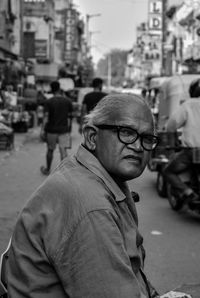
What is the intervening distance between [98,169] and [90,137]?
0.14 meters

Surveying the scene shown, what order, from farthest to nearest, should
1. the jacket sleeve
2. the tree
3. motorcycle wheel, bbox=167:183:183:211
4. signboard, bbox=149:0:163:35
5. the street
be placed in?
the tree → signboard, bbox=149:0:163:35 → motorcycle wheel, bbox=167:183:183:211 → the street → the jacket sleeve

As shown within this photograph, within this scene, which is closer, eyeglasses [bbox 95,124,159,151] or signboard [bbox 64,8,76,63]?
eyeglasses [bbox 95,124,159,151]

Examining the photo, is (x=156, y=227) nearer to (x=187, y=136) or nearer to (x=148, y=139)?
(x=187, y=136)

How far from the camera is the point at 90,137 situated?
8.05 ft

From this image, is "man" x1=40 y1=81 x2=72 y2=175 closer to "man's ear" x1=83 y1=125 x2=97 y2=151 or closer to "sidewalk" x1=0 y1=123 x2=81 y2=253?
"sidewalk" x1=0 y1=123 x2=81 y2=253

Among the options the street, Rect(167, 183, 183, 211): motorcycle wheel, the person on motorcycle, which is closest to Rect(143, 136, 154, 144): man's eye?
the street

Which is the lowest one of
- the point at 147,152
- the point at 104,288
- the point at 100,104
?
the point at 104,288

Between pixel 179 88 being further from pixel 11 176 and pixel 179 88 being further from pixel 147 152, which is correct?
pixel 147 152

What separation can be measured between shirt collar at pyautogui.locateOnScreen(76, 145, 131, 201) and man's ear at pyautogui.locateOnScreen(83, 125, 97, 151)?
22 mm

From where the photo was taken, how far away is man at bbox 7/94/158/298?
82.1 inches

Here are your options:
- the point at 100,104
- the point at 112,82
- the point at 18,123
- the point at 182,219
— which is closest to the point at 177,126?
the point at 182,219

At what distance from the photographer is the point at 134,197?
116 inches

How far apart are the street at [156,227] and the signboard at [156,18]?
3484 centimetres

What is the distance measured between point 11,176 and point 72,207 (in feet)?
35.2
